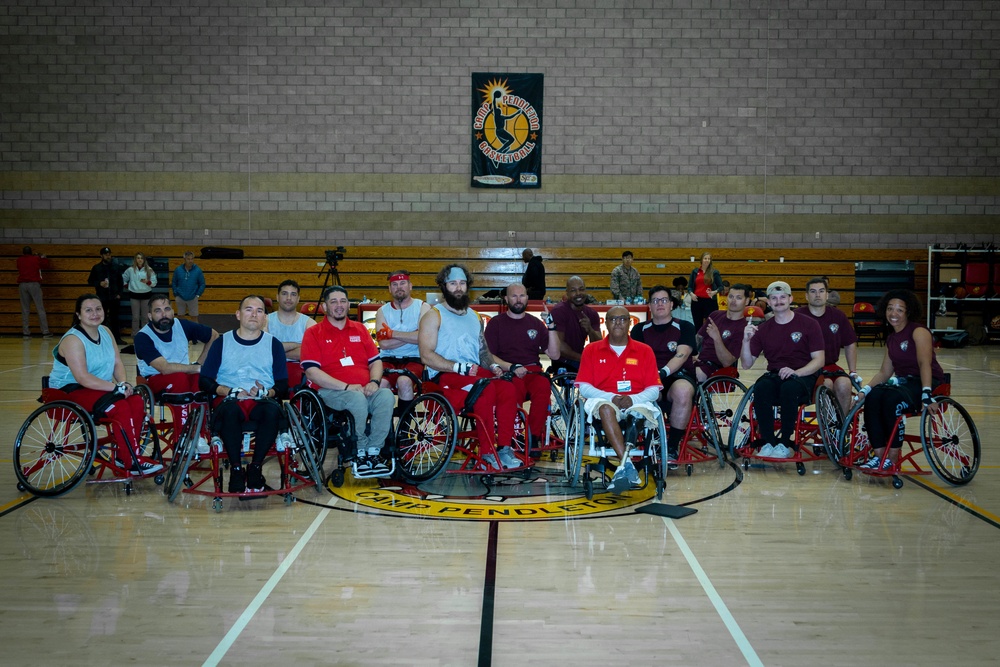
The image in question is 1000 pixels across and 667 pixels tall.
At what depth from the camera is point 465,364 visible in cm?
563

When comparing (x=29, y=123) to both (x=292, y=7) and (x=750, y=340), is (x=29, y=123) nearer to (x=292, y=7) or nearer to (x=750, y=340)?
(x=292, y=7)

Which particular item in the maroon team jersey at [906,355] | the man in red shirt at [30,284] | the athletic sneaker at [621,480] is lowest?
the athletic sneaker at [621,480]

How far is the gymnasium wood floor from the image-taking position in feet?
9.96

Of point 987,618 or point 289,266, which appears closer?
point 987,618

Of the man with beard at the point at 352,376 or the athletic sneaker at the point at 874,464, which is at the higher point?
the man with beard at the point at 352,376

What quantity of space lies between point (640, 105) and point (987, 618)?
12.7m

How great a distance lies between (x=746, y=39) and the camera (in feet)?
49.1

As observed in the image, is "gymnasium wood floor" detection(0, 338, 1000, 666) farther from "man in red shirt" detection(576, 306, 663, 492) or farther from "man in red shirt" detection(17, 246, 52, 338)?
"man in red shirt" detection(17, 246, 52, 338)

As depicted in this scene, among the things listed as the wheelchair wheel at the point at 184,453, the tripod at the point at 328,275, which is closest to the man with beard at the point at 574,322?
the wheelchair wheel at the point at 184,453

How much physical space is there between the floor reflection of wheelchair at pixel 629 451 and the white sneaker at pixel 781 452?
85 cm

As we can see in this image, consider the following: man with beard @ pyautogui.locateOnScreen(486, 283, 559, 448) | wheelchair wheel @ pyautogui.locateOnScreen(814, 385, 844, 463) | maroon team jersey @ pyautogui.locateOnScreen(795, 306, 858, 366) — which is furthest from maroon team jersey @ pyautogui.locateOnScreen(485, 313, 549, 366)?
maroon team jersey @ pyautogui.locateOnScreen(795, 306, 858, 366)

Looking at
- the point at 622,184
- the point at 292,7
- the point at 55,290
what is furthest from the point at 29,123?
the point at 622,184

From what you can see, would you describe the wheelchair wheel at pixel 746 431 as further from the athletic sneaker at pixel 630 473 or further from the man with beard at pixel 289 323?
the man with beard at pixel 289 323

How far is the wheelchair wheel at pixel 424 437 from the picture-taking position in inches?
208
